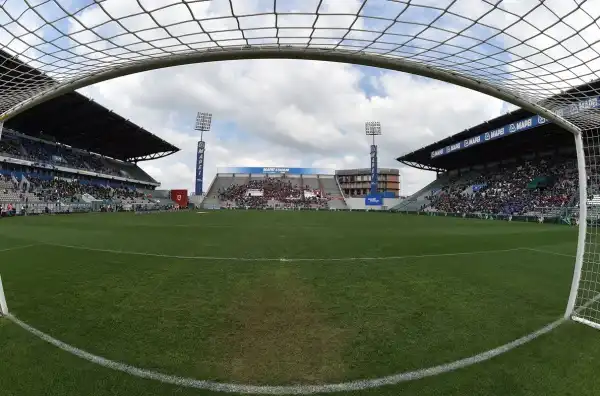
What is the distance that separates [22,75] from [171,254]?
20.6 ft

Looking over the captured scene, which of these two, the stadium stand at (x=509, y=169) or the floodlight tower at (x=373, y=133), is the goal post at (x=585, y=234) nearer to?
the stadium stand at (x=509, y=169)

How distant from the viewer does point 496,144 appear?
138 ft

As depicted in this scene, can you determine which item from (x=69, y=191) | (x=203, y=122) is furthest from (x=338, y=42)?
(x=203, y=122)

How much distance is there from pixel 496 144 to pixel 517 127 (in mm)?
10728

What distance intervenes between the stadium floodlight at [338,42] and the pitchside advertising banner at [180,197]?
223 ft

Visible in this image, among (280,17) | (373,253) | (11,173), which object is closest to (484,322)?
(280,17)

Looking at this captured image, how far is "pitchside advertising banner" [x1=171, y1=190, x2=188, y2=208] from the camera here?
69.5 m

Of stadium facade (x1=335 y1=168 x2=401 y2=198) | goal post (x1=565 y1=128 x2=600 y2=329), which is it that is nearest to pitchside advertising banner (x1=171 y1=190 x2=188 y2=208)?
stadium facade (x1=335 y1=168 x2=401 y2=198)

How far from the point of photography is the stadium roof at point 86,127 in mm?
36844

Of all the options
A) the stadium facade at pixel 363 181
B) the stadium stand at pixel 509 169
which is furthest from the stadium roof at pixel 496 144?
the stadium facade at pixel 363 181

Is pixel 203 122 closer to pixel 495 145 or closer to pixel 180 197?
pixel 180 197

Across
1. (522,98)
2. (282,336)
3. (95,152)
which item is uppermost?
(95,152)

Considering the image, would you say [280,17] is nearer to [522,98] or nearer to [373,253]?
[522,98]

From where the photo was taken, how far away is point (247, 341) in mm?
3775
